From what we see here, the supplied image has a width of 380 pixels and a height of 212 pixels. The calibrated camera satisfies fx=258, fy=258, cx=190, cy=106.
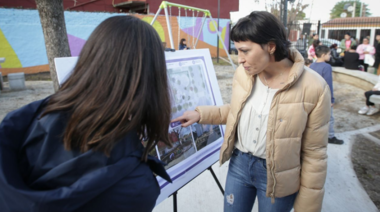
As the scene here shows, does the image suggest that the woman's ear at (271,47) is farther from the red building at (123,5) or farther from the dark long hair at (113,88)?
the red building at (123,5)

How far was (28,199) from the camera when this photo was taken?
2.11 feet

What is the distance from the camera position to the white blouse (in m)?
1.35

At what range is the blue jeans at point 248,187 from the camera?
1380 millimetres

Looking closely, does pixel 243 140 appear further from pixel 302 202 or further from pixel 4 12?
pixel 4 12

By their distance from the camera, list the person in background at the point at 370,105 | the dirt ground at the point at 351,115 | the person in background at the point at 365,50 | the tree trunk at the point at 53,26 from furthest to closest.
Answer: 1. the person in background at the point at 365,50
2. the person in background at the point at 370,105
3. the dirt ground at the point at 351,115
4. the tree trunk at the point at 53,26

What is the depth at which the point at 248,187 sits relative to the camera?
1.47 m

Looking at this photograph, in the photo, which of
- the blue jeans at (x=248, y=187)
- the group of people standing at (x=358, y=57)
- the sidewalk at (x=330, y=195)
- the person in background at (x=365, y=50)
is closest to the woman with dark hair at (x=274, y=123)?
the blue jeans at (x=248, y=187)

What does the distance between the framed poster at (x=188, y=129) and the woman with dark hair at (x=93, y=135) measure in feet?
2.29

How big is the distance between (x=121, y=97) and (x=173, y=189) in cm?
97

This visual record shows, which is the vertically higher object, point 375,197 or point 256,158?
point 256,158

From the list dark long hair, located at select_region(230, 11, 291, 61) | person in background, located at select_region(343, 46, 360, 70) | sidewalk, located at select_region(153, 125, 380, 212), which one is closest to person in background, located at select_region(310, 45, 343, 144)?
sidewalk, located at select_region(153, 125, 380, 212)

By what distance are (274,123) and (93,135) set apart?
880 millimetres

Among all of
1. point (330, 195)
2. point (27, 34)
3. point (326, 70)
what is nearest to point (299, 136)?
point (330, 195)

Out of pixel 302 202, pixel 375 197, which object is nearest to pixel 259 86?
pixel 302 202
